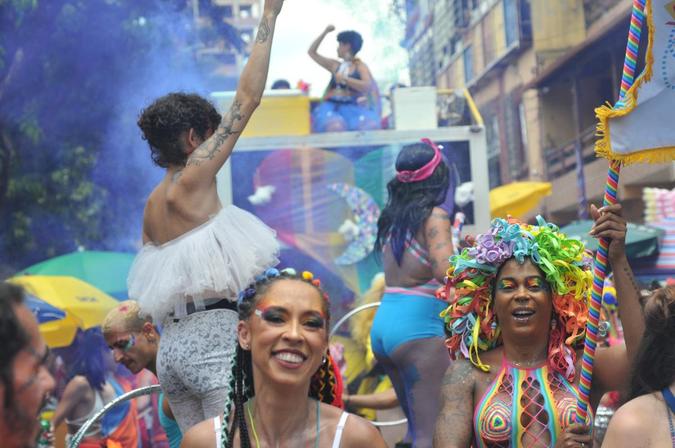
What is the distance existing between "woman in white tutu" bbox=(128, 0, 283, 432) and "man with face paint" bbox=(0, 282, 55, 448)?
2.35 m

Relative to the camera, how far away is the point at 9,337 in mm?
2131

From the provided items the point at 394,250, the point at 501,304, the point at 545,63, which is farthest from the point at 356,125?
the point at 545,63

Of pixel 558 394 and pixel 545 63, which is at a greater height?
pixel 545 63

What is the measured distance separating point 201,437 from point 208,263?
867mm

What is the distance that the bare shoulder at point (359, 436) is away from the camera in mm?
4012

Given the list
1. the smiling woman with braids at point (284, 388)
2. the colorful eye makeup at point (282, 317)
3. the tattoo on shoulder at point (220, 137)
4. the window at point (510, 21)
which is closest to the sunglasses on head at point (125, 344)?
the tattoo on shoulder at point (220, 137)

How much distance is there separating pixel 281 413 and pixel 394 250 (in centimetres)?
219

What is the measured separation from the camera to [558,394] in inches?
179

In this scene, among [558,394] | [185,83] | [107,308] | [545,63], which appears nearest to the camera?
[558,394]

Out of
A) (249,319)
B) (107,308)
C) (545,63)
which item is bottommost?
(107,308)

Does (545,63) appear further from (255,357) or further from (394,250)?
(255,357)

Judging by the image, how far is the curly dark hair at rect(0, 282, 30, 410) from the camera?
2.12 m

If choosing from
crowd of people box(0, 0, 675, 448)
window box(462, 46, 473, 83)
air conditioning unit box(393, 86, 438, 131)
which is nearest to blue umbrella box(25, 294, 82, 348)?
air conditioning unit box(393, 86, 438, 131)

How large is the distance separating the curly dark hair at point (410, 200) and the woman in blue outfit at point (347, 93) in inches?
193
